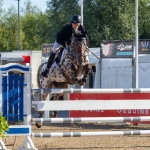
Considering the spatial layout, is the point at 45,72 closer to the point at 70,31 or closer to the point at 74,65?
the point at 70,31

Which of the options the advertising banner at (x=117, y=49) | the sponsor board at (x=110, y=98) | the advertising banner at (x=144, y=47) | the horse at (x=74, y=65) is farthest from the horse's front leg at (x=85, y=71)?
the advertising banner at (x=144, y=47)

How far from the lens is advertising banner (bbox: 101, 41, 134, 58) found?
2050 centimetres

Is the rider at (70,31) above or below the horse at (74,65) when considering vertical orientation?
above

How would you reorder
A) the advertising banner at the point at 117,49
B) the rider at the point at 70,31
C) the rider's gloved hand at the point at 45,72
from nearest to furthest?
1. the rider at the point at 70,31
2. the rider's gloved hand at the point at 45,72
3. the advertising banner at the point at 117,49

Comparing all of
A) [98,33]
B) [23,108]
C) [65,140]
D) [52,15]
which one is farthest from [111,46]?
[52,15]

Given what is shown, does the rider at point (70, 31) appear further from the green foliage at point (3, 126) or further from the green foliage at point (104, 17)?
the green foliage at point (104, 17)

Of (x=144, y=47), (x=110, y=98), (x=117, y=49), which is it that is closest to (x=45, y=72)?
(x=110, y=98)

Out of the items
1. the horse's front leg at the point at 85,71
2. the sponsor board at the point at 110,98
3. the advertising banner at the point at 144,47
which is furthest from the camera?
the advertising banner at the point at 144,47

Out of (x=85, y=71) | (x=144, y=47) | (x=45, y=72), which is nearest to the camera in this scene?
(x=85, y=71)

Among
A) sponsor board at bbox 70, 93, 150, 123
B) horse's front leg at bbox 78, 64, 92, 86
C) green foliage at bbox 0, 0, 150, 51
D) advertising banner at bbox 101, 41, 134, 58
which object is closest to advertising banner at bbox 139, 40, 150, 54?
advertising banner at bbox 101, 41, 134, 58

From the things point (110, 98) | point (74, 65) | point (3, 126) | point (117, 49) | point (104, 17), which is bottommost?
point (3, 126)

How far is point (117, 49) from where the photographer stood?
68.6ft

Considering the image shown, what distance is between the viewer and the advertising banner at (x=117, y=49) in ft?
67.3

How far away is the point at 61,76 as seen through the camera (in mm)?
10523
